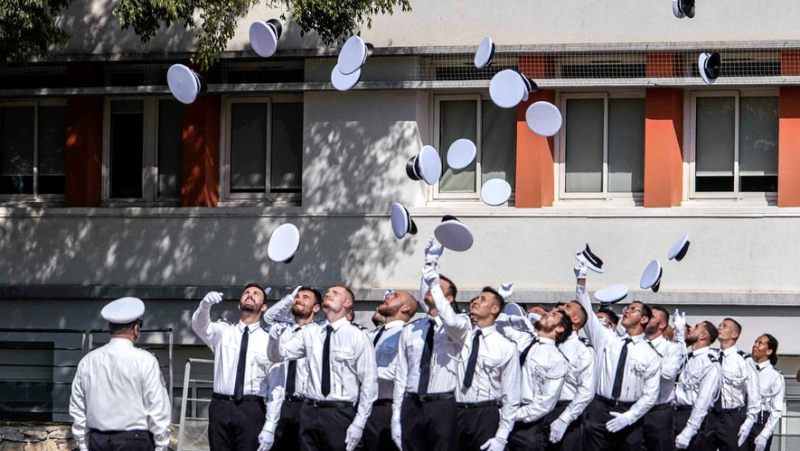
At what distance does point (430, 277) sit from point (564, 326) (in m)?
2.29

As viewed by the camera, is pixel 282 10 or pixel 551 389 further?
pixel 282 10

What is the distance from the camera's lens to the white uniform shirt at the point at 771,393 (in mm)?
16875

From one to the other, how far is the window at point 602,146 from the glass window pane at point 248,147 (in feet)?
13.8

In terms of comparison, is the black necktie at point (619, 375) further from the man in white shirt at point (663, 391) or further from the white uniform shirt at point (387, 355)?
the white uniform shirt at point (387, 355)

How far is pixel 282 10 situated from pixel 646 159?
211 inches

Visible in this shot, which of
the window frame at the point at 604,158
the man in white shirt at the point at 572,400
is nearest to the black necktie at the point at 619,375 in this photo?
the man in white shirt at the point at 572,400

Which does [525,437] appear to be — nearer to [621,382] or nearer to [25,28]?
[621,382]

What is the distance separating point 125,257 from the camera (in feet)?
70.2

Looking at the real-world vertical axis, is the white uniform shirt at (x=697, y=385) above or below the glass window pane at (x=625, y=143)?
below

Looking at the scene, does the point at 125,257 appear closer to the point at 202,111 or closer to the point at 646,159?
the point at 202,111

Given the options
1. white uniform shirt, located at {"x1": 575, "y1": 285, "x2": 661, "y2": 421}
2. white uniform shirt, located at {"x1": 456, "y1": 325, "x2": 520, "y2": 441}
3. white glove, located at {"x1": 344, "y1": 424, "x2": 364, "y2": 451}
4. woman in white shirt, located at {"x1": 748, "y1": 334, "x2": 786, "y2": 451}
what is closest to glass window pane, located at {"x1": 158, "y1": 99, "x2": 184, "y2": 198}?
white uniform shirt, located at {"x1": 575, "y1": 285, "x2": 661, "y2": 421}

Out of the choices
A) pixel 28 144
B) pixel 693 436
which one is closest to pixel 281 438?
pixel 693 436

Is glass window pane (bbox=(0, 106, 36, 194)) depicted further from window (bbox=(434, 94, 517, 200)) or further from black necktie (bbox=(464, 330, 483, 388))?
black necktie (bbox=(464, 330, 483, 388))

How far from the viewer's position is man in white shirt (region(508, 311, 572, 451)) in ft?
45.4
